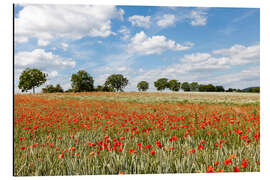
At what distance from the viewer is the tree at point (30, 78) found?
4.02 meters

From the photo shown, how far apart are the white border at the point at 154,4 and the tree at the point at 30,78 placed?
0.31m

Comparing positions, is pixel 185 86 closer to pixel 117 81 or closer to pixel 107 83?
pixel 117 81

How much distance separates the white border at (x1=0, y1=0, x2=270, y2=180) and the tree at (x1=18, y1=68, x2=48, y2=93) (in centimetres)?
31

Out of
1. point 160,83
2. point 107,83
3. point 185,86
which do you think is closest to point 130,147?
point 107,83

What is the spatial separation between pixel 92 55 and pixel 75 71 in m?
0.51

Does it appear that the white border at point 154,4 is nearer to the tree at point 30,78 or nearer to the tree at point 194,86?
the tree at point 30,78

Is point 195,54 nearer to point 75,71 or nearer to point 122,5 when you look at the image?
point 122,5

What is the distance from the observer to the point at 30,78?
4109 mm

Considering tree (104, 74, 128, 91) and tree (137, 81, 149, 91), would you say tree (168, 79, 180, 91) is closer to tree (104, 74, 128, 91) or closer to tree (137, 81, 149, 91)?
tree (137, 81, 149, 91)

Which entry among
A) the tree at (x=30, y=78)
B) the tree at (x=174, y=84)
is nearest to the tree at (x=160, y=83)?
the tree at (x=174, y=84)

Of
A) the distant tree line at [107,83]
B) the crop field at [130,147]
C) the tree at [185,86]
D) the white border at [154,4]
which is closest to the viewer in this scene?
the crop field at [130,147]

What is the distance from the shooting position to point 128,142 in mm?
3420

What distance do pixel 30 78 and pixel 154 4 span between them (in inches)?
119
